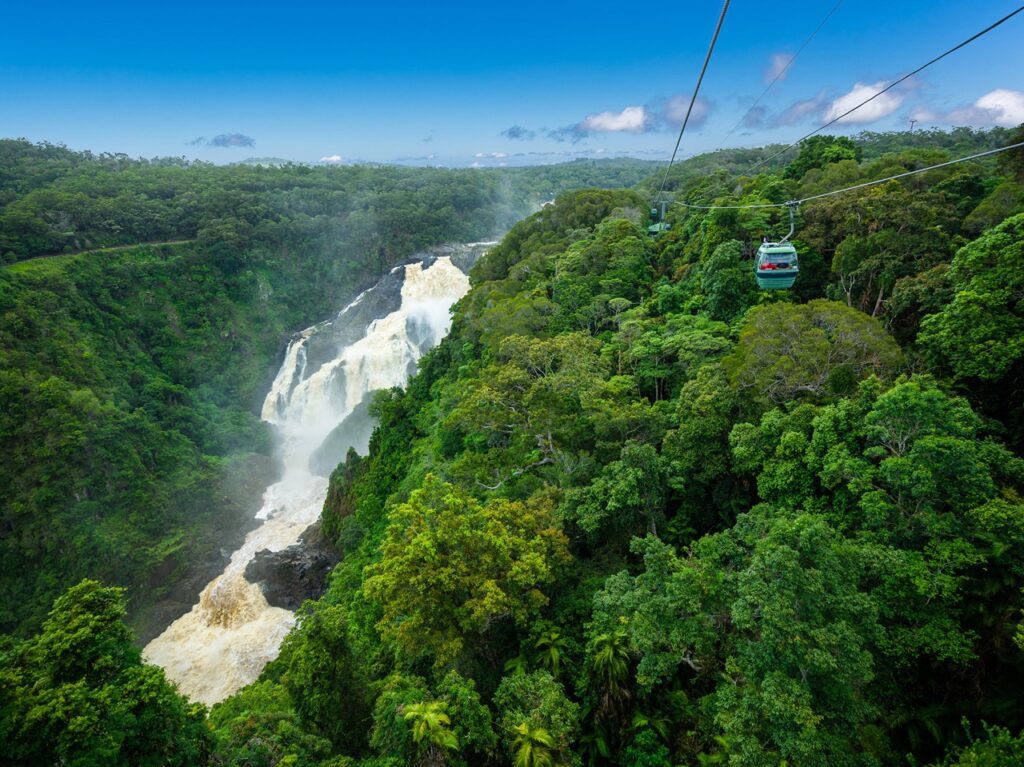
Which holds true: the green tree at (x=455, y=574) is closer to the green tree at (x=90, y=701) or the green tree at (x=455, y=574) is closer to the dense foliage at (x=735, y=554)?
the dense foliage at (x=735, y=554)

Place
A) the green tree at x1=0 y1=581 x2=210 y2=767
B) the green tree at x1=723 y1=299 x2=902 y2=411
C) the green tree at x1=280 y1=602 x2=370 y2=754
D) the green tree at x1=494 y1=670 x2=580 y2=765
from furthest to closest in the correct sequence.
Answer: the green tree at x1=723 y1=299 x2=902 y2=411 → the green tree at x1=280 y1=602 x2=370 y2=754 → the green tree at x1=494 y1=670 x2=580 y2=765 → the green tree at x1=0 y1=581 x2=210 y2=767

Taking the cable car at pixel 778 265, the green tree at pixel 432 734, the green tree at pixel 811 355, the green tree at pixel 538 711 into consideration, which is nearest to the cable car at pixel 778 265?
the cable car at pixel 778 265

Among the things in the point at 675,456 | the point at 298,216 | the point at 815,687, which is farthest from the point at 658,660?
the point at 298,216

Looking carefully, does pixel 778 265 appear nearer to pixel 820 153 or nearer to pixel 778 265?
pixel 778 265

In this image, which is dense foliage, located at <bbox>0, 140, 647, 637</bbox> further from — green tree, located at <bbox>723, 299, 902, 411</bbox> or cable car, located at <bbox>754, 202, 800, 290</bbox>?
cable car, located at <bbox>754, 202, 800, 290</bbox>

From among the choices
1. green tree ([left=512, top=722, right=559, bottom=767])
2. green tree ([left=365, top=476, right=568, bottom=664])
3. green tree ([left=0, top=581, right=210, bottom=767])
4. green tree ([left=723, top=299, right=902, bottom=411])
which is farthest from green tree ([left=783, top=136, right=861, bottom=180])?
green tree ([left=0, top=581, right=210, bottom=767])

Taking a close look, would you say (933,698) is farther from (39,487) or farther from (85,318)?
(85,318)

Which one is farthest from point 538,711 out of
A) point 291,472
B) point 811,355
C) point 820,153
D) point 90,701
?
point 291,472
